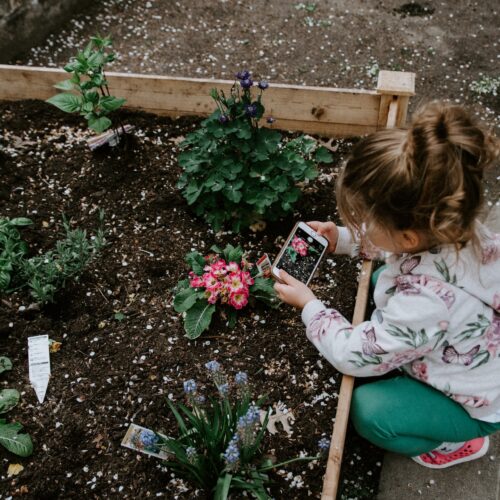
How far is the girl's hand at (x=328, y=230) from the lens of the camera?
226 centimetres

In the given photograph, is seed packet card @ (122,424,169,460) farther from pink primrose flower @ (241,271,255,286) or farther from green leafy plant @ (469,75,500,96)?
green leafy plant @ (469,75,500,96)

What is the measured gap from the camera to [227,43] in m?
4.17

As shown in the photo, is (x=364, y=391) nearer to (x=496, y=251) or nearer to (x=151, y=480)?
(x=496, y=251)

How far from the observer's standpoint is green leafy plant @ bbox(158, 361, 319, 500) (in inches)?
66.3

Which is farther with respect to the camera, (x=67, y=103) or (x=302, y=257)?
(x=67, y=103)

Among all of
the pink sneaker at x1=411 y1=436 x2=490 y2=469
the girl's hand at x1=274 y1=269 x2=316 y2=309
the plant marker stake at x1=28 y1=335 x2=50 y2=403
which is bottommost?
the pink sneaker at x1=411 y1=436 x2=490 y2=469

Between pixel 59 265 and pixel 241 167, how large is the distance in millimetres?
883

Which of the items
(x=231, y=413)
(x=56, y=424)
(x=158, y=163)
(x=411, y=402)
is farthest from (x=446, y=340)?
(x=158, y=163)

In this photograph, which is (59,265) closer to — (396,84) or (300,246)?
(300,246)

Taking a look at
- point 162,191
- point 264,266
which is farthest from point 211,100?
point 264,266

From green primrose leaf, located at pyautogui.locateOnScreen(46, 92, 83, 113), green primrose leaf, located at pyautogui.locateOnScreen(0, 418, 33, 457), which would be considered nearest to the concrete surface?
green primrose leaf, located at pyautogui.locateOnScreen(0, 418, 33, 457)

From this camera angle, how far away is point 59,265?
2316 millimetres

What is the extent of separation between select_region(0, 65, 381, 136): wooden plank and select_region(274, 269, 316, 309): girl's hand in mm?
1208

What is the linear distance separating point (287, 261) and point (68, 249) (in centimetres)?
93
